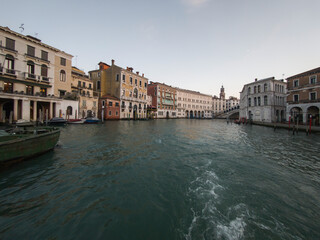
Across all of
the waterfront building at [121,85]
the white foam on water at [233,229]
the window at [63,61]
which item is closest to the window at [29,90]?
the window at [63,61]

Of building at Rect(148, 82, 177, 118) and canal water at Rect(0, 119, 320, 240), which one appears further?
building at Rect(148, 82, 177, 118)

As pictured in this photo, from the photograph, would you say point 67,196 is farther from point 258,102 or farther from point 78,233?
point 258,102

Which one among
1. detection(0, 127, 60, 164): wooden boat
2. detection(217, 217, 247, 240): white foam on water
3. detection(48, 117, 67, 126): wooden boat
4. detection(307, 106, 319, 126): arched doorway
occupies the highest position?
detection(307, 106, 319, 126): arched doorway

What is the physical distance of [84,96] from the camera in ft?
98.0

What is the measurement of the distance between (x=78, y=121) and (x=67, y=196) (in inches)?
961

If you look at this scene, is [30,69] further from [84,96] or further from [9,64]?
[84,96]

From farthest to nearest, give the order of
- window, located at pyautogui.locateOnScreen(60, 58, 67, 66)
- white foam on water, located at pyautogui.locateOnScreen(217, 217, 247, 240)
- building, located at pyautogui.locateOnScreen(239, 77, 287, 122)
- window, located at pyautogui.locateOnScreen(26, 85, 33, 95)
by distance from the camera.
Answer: building, located at pyautogui.locateOnScreen(239, 77, 287, 122), window, located at pyautogui.locateOnScreen(60, 58, 67, 66), window, located at pyautogui.locateOnScreen(26, 85, 33, 95), white foam on water, located at pyautogui.locateOnScreen(217, 217, 247, 240)

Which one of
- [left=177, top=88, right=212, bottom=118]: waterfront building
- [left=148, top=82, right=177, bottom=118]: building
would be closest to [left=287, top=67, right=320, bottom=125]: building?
[left=148, top=82, right=177, bottom=118]: building

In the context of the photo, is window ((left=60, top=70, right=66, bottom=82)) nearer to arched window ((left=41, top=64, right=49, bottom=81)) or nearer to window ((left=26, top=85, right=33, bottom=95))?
arched window ((left=41, top=64, right=49, bottom=81))

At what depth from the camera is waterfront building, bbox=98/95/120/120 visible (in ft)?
112

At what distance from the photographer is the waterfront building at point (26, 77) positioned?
18656 millimetres

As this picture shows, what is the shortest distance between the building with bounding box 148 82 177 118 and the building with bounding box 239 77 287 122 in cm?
2957

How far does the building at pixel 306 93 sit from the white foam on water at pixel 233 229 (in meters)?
31.2

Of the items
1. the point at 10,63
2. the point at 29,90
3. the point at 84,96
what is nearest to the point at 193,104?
the point at 84,96
